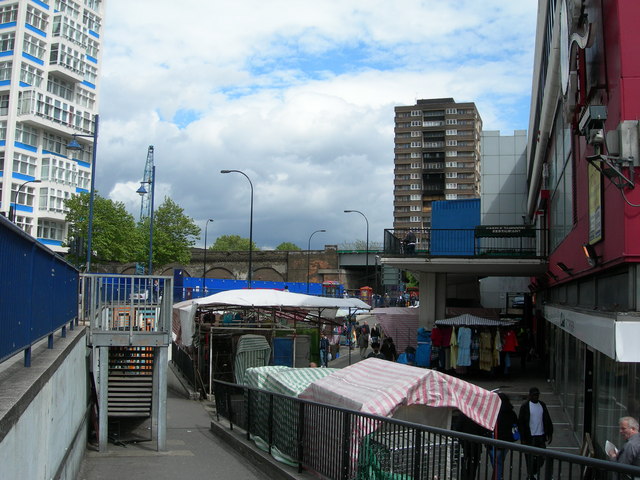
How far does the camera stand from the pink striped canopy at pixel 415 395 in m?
8.13

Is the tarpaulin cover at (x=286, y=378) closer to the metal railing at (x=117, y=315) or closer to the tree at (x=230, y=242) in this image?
the metal railing at (x=117, y=315)

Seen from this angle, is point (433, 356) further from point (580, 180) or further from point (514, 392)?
point (580, 180)

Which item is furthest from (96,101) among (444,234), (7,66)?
(444,234)

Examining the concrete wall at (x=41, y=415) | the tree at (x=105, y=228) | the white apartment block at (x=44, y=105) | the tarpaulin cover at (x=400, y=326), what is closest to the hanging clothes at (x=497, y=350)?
the tarpaulin cover at (x=400, y=326)

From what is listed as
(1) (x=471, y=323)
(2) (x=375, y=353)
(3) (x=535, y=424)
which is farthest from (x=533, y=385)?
(3) (x=535, y=424)

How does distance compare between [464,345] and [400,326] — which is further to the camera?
[400,326]

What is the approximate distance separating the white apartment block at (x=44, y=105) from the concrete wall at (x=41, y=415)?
170 feet

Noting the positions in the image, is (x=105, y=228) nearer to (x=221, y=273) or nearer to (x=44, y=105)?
(x=44, y=105)

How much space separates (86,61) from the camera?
6675 centimetres

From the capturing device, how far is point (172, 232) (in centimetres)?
6956

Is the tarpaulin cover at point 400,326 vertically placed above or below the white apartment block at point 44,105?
below

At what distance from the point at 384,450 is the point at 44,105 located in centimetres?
6160

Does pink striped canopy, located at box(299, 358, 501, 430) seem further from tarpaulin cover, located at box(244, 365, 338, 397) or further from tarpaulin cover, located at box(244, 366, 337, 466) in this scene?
tarpaulin cover, located at box(244, 365, 338, 397)

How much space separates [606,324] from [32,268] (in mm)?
6637
